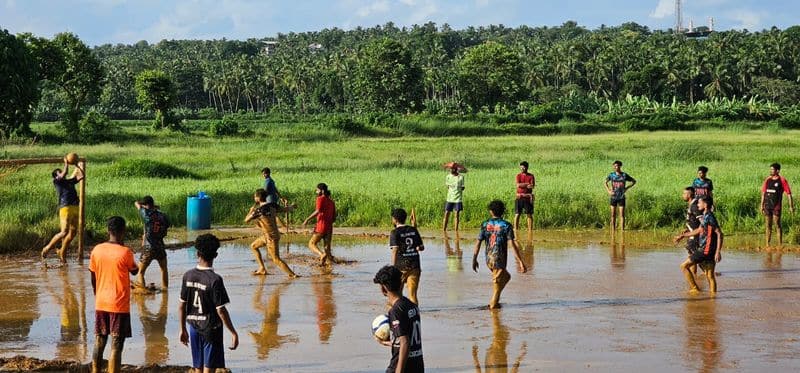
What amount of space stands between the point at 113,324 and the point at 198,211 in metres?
15.2

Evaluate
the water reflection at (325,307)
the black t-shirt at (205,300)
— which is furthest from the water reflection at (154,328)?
the black t-shirt at (205,300)

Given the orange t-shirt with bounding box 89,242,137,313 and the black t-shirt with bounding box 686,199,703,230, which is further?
the black t-shirt with bounding box 686,199,703,230

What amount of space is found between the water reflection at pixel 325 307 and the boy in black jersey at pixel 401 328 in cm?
448

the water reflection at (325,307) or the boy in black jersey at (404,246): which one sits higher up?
the boy in black jersey at (404,246)

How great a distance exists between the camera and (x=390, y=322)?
25.2 feet

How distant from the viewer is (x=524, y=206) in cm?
2411

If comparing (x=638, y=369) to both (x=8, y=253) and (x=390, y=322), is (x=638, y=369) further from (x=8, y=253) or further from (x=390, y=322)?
(x=8, y=253)

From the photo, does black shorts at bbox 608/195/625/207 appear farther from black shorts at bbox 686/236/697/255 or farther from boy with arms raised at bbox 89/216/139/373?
boy with arms raised at bbox 89/216/139/373

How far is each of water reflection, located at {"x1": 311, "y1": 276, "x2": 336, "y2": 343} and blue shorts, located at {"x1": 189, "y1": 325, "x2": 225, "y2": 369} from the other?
3255mm

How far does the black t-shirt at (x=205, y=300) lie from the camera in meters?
8.86

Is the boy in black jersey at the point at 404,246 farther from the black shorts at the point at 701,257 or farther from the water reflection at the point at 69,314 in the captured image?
the black shorts at the point at 701,257

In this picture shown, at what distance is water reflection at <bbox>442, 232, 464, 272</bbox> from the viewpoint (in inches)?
749

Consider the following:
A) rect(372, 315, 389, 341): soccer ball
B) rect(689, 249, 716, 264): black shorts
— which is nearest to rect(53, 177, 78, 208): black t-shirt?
rect(689, 249, 716, 264): black shorts

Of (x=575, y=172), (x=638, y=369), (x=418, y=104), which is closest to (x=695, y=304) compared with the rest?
(x=638, y=369)
